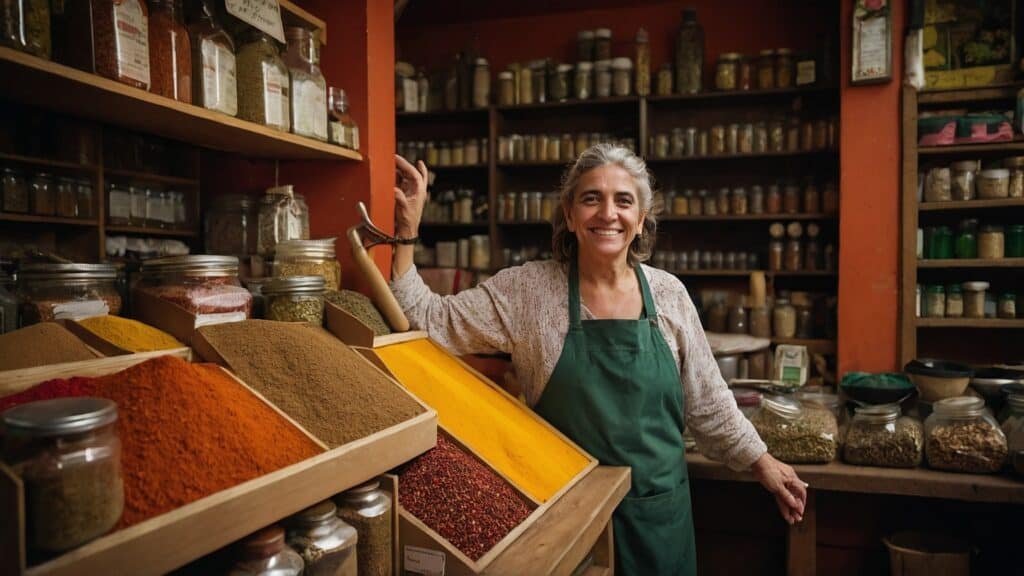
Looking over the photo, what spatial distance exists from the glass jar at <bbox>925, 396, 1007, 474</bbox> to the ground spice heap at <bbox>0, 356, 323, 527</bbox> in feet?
5.87

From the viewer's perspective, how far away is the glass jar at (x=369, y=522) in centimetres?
90

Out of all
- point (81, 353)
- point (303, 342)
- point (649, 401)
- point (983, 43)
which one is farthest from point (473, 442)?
point (983, 43)

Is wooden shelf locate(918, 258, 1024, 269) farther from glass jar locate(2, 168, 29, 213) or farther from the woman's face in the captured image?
glass jar locate(2, 168, 29, 213)

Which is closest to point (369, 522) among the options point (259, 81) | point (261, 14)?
point (259, 81)

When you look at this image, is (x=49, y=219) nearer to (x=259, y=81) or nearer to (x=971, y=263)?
(x=259, y=81)

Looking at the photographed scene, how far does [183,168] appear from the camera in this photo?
351 centimetres

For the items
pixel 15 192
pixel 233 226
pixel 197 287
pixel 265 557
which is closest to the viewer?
pixel 265 557

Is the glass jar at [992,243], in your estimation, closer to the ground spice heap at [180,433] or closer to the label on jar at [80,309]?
the ground spice heap at [180,433]

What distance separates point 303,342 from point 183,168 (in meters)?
2.84

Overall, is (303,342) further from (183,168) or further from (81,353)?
(183,168)

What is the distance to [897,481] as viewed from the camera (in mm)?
1814

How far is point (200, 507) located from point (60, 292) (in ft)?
2.23

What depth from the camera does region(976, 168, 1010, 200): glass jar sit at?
3.16m

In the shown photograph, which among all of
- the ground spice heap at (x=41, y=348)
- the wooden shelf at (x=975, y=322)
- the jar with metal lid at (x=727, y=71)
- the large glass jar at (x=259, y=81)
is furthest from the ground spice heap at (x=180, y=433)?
the jar with metal lid at (x=727, y=71)
